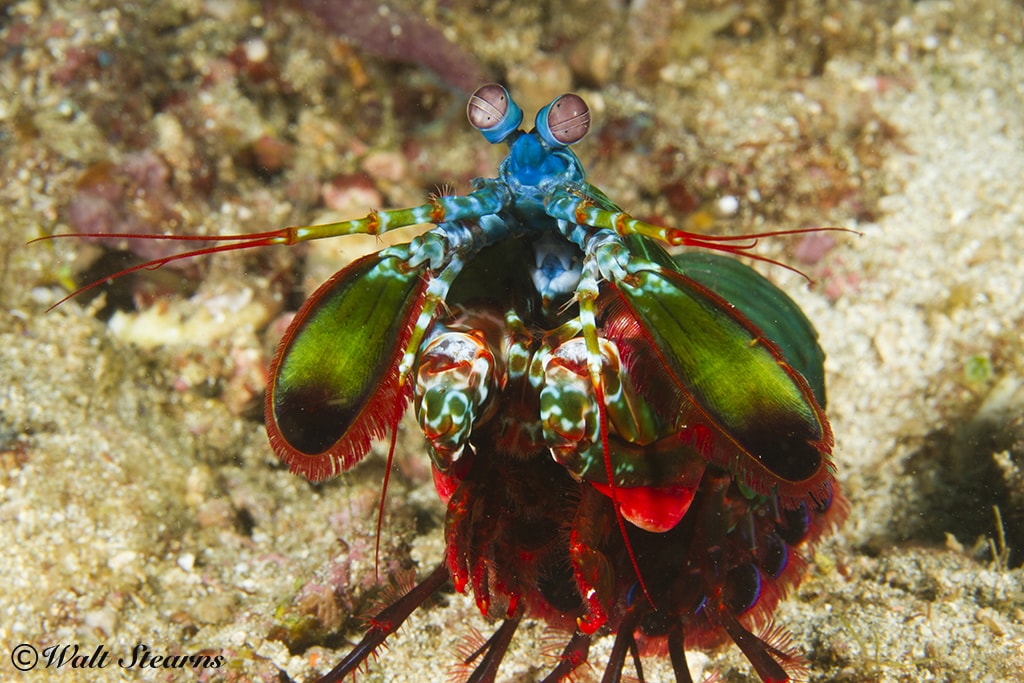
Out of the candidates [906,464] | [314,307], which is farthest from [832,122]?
[314,307]

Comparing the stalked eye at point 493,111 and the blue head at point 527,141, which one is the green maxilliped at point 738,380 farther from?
the stalked eye at point 493,111

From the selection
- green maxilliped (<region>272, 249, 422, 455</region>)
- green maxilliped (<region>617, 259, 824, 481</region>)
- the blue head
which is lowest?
green maxilliped (<region>617, 259, 824, 481</region>)

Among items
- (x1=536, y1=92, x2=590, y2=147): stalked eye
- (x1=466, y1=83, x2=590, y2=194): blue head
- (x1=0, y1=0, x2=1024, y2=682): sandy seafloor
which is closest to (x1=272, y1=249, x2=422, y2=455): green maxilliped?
(x1=466, y1=83, x2=590, y2=194): blue head

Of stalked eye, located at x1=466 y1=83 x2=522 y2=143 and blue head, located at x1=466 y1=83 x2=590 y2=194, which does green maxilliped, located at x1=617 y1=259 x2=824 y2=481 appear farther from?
stalked eye, located at x1=466 y1=83 x2=522 y2=143

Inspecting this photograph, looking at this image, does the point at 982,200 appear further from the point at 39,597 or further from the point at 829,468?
the point at 39,597

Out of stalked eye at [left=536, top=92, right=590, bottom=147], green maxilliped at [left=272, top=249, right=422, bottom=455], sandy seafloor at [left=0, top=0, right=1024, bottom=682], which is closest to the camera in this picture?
green maxilliped at [left=272, top=249, right=422, bottom=455]

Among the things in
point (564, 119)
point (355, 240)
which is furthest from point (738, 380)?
point (355, 240)
